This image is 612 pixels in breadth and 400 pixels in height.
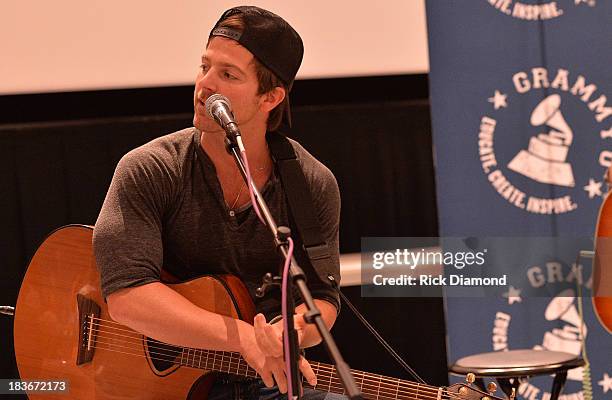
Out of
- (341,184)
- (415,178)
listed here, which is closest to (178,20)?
(341,184)

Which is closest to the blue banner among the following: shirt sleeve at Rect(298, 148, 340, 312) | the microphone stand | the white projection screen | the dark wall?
the white projection screen

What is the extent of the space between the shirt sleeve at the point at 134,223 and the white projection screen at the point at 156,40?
124 centimetres

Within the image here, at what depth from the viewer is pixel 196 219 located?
2.84 meters

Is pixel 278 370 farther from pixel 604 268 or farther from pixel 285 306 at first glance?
pixel 604 268

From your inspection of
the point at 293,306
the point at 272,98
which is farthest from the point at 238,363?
the point at 272,98

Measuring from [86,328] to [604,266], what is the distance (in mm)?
2110

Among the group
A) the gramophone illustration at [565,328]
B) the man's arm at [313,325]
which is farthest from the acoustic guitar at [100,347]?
the gramophone illustration at [565,328]

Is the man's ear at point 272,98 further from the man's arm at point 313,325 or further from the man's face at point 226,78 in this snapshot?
the man's arm at point 313,325

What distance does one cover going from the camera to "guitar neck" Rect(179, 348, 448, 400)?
9.16 feet

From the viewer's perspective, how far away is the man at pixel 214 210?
2639mm

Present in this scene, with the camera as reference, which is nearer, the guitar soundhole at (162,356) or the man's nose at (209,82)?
the man's nose at (209,82)

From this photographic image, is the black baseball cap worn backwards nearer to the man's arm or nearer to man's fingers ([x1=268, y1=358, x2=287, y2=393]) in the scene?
A: the man's arm

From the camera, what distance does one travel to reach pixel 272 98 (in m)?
2.94

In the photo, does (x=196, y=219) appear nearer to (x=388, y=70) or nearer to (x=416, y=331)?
(x=388, y=70)
